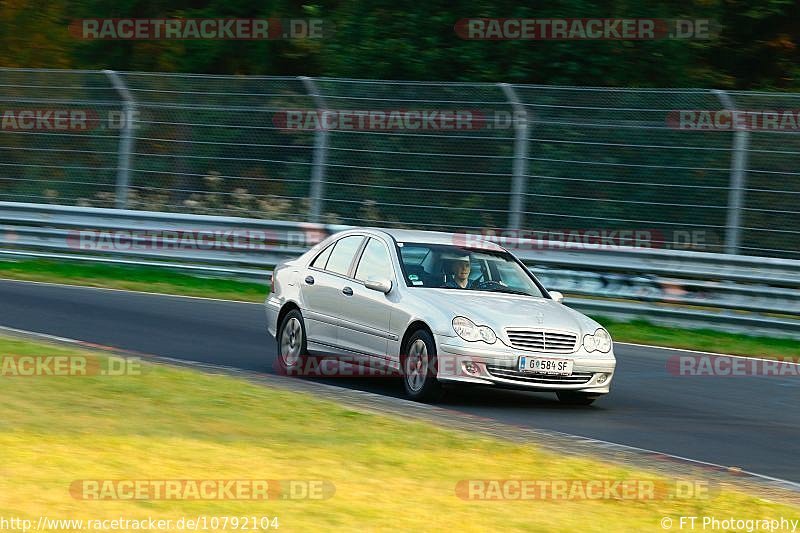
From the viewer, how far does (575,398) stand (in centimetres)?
1142

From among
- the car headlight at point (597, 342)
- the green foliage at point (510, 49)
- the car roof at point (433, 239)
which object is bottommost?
the car headlight at point (597, 342)

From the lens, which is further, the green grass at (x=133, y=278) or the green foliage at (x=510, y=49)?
the green foliage at (x=510, y=49)

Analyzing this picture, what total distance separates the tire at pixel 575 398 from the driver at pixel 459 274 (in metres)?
1.21

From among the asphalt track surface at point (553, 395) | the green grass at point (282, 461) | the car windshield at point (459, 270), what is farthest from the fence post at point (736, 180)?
the green grass at point (282, 461)

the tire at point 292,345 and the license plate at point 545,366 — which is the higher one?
the license plate at point 545,366

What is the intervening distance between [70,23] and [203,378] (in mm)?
26673

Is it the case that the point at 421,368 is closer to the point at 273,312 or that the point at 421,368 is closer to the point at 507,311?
the point at 507,311

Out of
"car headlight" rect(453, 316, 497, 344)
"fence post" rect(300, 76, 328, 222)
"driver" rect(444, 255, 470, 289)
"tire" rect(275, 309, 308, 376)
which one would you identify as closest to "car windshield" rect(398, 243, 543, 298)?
"driver" rect(444, 255, 470, 289)

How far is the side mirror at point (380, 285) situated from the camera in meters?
11.4

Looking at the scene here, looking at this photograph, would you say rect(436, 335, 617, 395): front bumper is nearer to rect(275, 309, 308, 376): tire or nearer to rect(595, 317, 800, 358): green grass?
rect(275, 309, 308, 376): tire

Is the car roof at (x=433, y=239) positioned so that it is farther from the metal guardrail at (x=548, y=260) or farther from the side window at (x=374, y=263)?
the metal guardrail at (x=548, y=260)

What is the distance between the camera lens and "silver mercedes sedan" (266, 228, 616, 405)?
10711 millimetres

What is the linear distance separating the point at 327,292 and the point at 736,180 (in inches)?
285

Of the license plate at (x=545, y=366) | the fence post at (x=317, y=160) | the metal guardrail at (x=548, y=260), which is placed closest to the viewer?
the license plate at (x=545, y=366)
